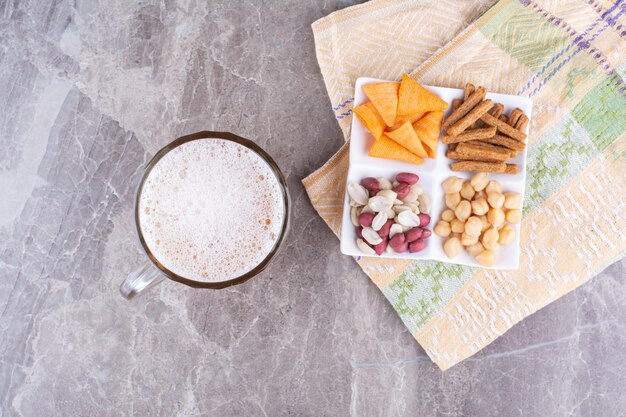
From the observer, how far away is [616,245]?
129cm

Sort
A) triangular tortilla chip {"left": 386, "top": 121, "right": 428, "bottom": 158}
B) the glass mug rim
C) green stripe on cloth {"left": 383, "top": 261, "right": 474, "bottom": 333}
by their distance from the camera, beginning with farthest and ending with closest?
green stripe on cloth {"left": 383, "top": 261, "right": 474, "bottom": 333}, triangular tortilla chip {"left": 386, "top": 121, "right": 428, "bottom": 158}, the glass mug rim

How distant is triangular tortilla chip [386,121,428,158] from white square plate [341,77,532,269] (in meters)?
0.04

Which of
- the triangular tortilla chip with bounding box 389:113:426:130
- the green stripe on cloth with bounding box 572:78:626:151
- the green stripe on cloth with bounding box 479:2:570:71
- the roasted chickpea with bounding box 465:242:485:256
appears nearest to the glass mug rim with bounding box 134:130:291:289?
the triangular tortilla chip with bounding box 389:113:426:130

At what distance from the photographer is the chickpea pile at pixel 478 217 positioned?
122 cm

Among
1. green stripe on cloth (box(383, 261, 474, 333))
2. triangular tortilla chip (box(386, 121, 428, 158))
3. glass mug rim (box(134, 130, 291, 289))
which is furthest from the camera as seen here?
green stripe on cloth (box(383, 261, 474, 333))

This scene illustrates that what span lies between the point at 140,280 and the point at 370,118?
56cm

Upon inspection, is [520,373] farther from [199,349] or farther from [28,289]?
[28,289]

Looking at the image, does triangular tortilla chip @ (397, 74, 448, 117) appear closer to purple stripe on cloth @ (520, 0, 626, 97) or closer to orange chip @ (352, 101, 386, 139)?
orange chip @ (352, 101, 386, 139)

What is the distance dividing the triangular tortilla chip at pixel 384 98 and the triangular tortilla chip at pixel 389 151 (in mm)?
41

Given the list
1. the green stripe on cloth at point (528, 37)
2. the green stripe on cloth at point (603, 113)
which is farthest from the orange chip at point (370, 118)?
the green stripe on cloth at point (603, 113)

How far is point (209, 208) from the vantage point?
1045mm

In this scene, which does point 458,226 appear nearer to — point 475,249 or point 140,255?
point 475,249

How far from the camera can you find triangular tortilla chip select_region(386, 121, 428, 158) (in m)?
1.20

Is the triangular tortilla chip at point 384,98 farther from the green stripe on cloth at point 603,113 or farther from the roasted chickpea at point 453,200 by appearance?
the green stripe on cloth at point 603,113
